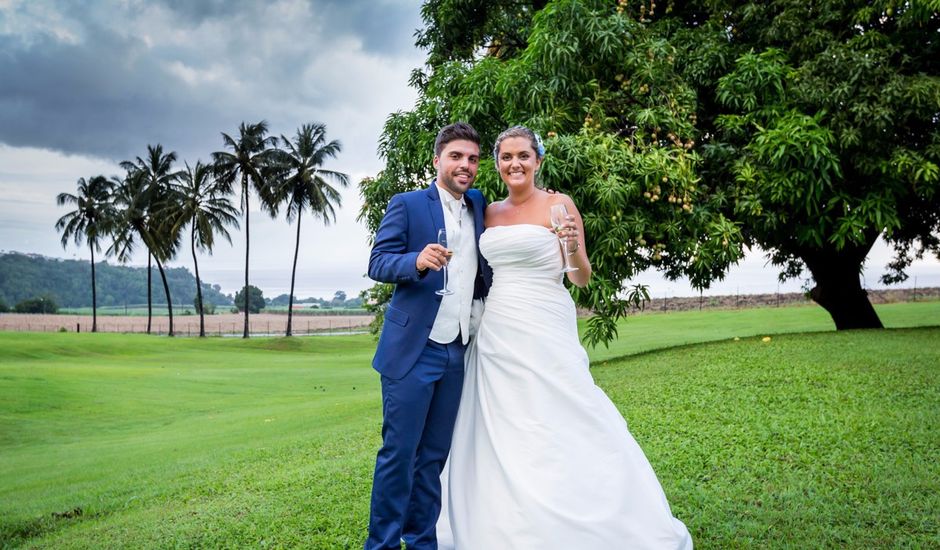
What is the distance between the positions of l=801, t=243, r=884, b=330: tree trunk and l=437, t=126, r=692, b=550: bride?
13400 mm

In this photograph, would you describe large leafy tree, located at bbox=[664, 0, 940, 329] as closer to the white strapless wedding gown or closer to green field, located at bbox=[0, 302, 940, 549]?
green field, located at bbox=[0, 302, 940, 549]

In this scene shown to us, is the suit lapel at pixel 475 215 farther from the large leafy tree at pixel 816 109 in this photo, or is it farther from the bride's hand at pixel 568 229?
the large leafy tree at pixel 816 109

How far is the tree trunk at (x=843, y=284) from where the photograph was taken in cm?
1582

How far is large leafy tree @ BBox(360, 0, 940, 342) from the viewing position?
10664 mm

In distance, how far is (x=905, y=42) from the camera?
41.9 feet

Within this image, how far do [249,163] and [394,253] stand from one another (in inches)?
1479

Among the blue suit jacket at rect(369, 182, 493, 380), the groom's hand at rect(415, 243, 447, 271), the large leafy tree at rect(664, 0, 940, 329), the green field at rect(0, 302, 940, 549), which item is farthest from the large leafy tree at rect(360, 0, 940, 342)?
the groom's hand at rect(415, 243, 447, 271)

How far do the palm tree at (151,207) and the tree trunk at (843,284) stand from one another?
109 ft

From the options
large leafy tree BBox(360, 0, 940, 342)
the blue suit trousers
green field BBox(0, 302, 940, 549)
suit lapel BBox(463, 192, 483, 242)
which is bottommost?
green field BBox(0, 302, 940, 549)

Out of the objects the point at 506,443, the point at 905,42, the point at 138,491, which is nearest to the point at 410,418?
the point at 506,443

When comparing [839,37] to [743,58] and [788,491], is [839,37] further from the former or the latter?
[788,491]

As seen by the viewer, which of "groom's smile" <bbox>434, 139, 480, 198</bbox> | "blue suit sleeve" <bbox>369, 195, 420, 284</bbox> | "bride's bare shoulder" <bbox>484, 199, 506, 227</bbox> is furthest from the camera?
"bride's bare shoulder" <bbox>484, 199, 506, 227</bbox>

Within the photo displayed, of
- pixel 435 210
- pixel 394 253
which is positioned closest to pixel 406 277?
pixel 394 253

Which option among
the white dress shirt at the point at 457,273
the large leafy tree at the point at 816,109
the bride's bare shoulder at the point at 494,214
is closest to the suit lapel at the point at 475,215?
the white dress shirt at the point at 457,273
